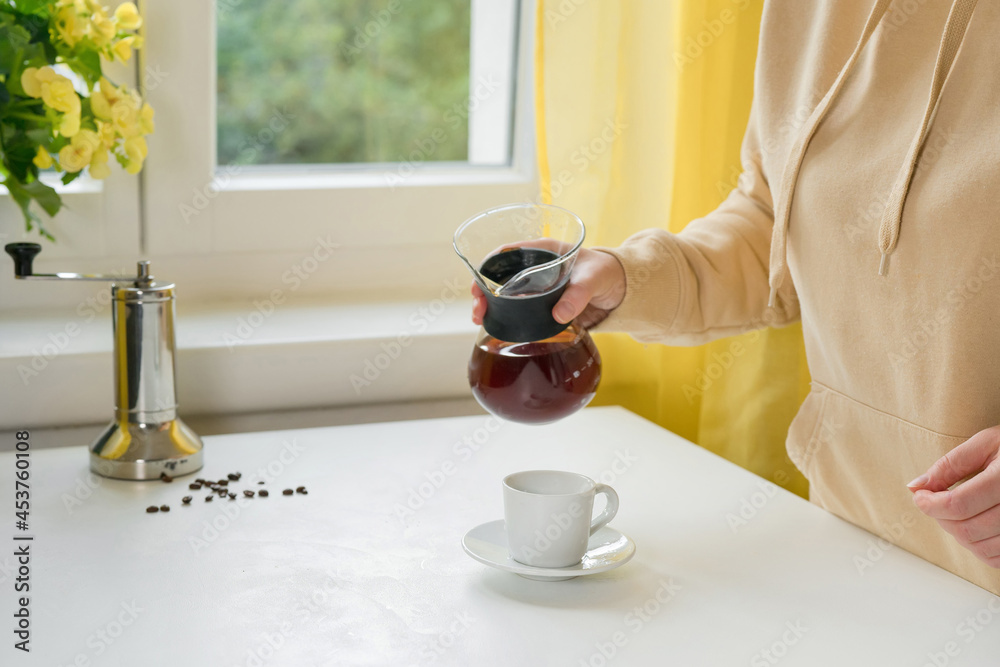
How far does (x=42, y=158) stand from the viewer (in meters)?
1.21

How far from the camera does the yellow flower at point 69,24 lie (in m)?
1.18

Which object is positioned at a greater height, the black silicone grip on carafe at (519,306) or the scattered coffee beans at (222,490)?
the black silicone grip on carafe at (519,306)

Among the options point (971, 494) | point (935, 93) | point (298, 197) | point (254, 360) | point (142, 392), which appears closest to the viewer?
point (971, 494)

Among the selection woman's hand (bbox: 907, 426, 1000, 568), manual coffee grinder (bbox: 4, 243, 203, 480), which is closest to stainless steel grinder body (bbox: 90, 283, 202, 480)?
manual coffee grinder (bbox: 4, 243, 203, 480)

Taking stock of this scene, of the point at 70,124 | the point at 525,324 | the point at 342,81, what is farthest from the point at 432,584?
the point at 342,81

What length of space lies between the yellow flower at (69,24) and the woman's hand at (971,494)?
110 centimetres

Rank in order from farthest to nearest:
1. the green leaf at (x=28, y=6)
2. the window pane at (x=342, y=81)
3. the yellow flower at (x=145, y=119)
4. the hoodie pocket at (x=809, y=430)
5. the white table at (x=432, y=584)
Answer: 1. the window pane at (x=342, y=81)
2. the yellow flower at (x=145, y=119)
3. the green leaf at (x=28, y=6)
4. the hoodie pocket at (x=809, y=430)
5. the white table at (x=432, y=584)

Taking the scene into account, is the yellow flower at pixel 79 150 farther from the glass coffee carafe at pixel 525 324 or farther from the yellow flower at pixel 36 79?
the glass coffee carafe at pixel 525 324

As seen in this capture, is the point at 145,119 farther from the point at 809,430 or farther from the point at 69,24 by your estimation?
the point at 809,430

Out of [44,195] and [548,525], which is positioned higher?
[44,195]

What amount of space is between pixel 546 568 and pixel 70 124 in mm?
797

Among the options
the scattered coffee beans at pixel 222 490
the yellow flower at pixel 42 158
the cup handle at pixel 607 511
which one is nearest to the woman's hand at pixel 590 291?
the cup handle at pixel 607 511

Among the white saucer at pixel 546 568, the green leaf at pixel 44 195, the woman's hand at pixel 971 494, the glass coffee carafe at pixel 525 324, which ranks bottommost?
the white saucer at pixel 546 568

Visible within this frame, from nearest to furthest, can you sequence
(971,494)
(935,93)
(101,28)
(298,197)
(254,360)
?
(971,494) → (935,93) → (101,28) → (254,360) → (298,197)
